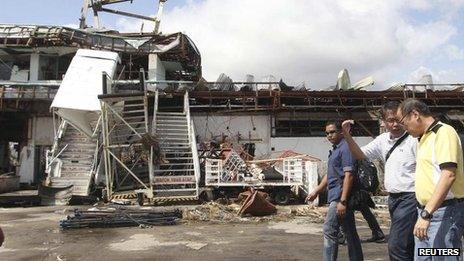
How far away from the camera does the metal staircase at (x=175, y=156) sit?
1430 cm

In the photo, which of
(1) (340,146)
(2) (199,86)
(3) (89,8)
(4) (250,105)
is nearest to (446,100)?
(4) (250,105)

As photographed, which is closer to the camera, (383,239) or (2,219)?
(383,239)

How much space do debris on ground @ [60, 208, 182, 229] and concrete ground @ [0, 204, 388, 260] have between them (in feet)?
0.77

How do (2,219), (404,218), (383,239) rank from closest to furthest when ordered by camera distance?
(404,218) < (383,239) < (2,219)

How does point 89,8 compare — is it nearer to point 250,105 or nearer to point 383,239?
point 250,105

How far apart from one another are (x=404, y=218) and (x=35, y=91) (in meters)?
18.4

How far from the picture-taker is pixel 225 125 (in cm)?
1941

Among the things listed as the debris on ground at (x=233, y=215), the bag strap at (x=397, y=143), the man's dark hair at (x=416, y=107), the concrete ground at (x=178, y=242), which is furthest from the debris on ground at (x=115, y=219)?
the man's dark hair at (x=416, y=107)

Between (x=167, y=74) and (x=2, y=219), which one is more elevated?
(x=167, y=74)

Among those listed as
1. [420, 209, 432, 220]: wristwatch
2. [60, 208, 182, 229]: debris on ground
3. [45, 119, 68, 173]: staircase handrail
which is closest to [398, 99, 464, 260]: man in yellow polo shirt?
[420, 209, 432, 220]: wristwatch

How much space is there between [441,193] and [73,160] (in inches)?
583

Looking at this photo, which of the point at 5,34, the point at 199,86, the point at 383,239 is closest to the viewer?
the point at 383,239

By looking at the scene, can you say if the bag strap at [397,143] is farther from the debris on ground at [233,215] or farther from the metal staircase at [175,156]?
the metal staircase at [175,156]

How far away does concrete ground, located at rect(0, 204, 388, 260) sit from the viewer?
7.03 metres
